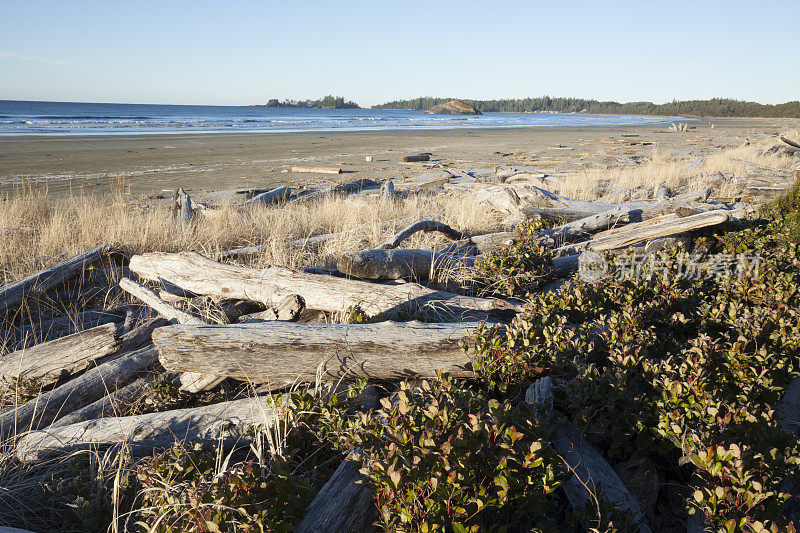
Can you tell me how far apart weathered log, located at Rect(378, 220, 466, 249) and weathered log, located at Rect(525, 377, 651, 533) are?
10.1 feet

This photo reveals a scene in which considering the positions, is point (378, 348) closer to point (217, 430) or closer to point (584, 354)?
point (217, 430)

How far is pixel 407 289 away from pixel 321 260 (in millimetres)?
1867

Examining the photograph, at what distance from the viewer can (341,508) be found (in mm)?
1937

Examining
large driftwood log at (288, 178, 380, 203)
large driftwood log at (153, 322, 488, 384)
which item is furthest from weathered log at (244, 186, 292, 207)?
Result: large driftwood log at (153, 322, 488, 384)

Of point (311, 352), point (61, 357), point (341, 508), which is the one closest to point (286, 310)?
point (311, 352)

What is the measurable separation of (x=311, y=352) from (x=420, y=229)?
2.97 meters

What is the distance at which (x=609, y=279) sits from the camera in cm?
382

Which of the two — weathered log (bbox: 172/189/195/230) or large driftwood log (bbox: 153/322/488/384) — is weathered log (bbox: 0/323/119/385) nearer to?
large driftwood log (bbox: 153/322/488/384)

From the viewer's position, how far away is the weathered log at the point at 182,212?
7.15 meters

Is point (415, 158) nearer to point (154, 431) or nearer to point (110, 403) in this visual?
point (110, 403)

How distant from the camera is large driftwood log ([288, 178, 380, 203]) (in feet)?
33.5

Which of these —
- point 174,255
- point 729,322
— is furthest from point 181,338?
point 729,322

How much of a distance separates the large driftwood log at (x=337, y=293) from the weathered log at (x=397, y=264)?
0.38 m

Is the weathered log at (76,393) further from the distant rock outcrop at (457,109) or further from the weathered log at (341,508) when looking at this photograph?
the distant rock outcrop at (457,109)
